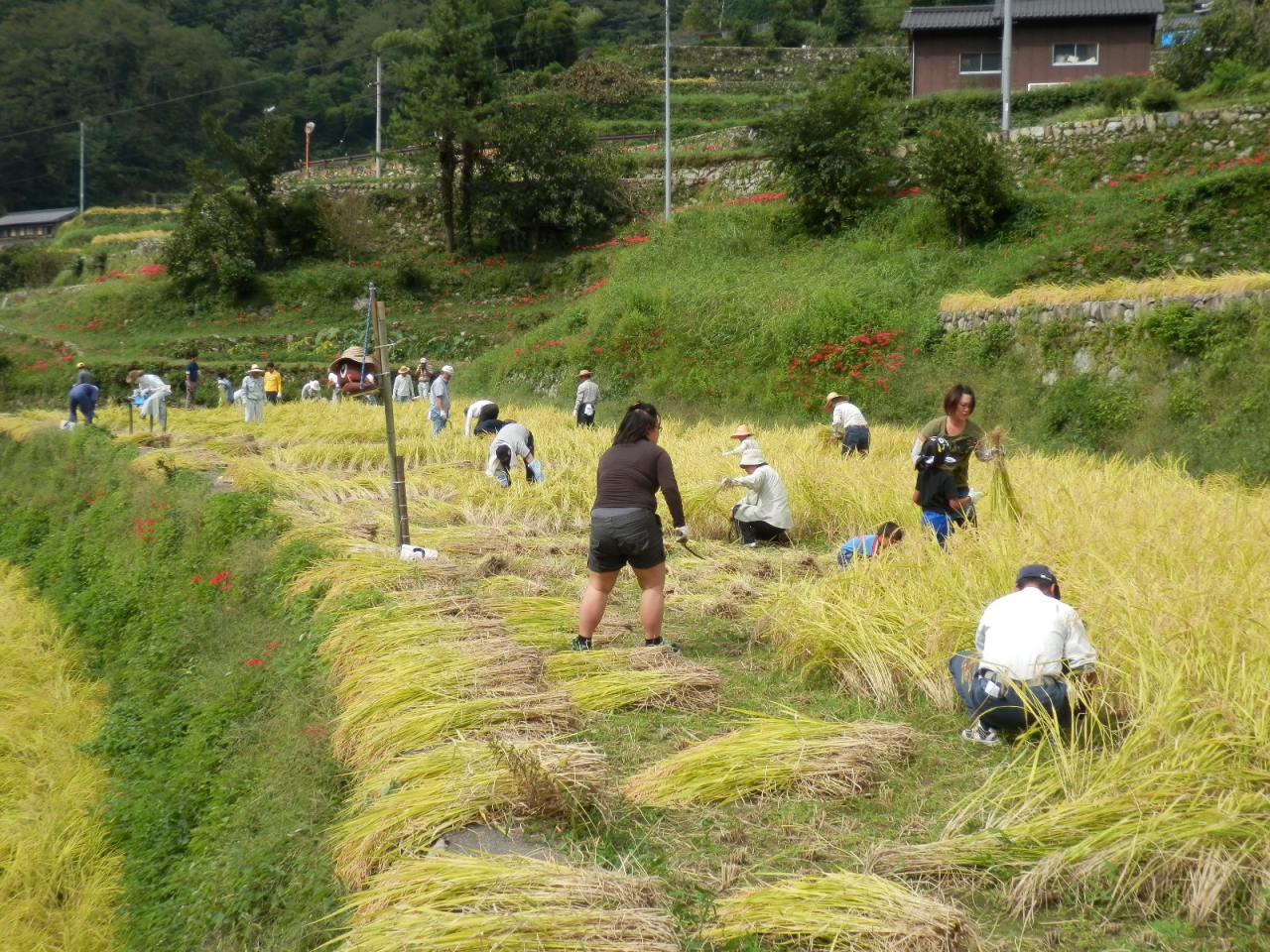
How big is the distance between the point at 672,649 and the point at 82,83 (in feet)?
227

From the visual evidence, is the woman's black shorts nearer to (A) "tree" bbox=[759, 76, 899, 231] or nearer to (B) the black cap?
(B) the black cap

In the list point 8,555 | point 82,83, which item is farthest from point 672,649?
point 82,83

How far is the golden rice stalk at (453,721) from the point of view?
15.7ft

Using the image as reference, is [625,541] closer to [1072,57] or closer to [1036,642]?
[1036,642]

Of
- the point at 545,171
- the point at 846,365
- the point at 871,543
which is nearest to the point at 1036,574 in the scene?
the point at 871,543

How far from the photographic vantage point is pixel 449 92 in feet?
109

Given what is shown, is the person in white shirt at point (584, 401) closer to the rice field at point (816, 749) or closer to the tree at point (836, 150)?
the rice field at point (816, 749)

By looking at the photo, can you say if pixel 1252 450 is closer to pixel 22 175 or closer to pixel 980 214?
pixel 980 214

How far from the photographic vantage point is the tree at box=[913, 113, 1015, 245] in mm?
23109

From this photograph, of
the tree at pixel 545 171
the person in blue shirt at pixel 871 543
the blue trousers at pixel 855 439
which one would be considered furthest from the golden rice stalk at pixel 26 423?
the person in blue shirt at pixel 871 543

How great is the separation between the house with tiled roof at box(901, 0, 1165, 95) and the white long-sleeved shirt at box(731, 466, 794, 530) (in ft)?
93.8

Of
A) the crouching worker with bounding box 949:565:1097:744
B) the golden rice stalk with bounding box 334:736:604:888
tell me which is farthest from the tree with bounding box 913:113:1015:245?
the golden rice stalk with bounding box 334:736:604:888

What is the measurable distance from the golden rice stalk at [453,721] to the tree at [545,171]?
103 feet

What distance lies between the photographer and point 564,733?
185 inches
